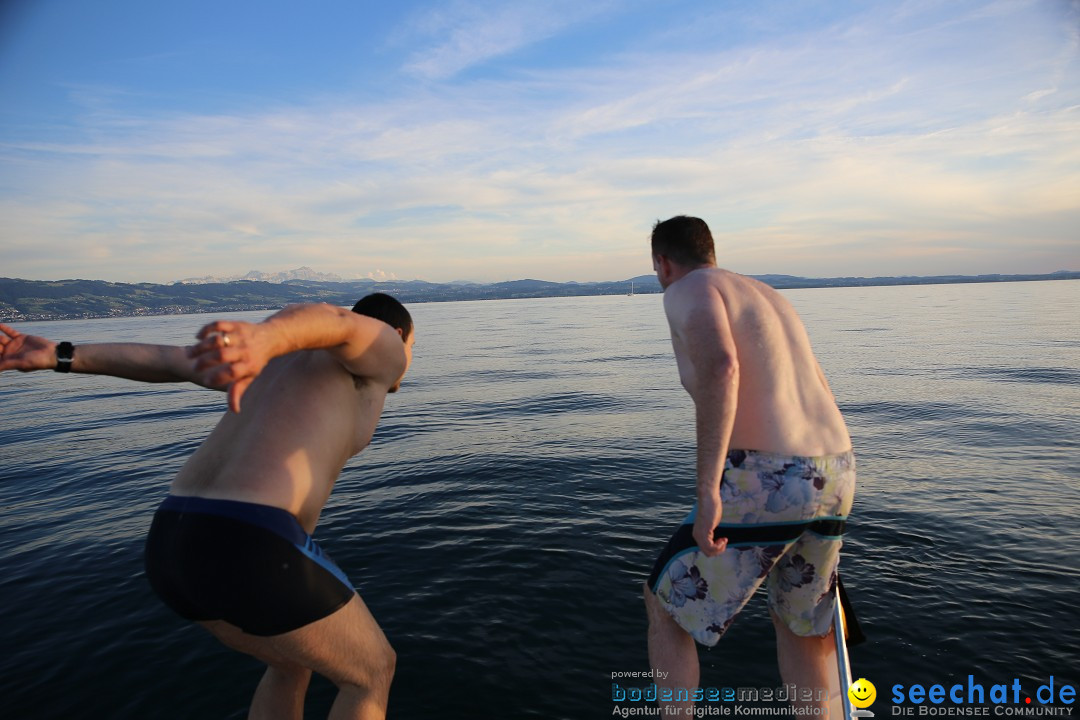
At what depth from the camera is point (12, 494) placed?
10.4 m

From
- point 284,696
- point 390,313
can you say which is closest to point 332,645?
point 284,696

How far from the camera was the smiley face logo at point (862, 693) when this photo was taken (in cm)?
419

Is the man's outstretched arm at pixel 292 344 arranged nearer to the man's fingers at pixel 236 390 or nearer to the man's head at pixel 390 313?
the man's fingers at pixel 236 390

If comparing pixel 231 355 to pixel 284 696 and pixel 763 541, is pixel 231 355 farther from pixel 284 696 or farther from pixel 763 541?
pixel 763 541

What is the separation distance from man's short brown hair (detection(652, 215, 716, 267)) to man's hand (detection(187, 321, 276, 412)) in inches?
95.1

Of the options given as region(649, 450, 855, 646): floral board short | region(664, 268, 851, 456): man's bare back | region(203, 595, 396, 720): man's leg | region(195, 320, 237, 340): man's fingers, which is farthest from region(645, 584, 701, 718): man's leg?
region(195, 320, 237, 340): man's fingers

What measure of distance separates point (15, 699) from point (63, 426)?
52.8 feet

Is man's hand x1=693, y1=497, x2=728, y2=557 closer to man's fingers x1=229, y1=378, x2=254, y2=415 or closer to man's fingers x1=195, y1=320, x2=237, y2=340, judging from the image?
man's fingers x1=229, y1=378, x2=254, y2=415

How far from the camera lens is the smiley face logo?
13.7 feet

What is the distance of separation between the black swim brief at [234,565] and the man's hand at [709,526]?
1929 mm

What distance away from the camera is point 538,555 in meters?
6.86

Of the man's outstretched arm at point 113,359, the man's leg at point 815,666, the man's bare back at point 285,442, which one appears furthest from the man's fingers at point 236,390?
the man's leg at point 815,666

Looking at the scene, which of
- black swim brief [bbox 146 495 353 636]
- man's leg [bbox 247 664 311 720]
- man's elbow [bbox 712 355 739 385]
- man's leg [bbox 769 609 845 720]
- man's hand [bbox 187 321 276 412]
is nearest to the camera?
man's hand [bbox 187 321 276 412]

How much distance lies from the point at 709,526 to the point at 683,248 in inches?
63.8
